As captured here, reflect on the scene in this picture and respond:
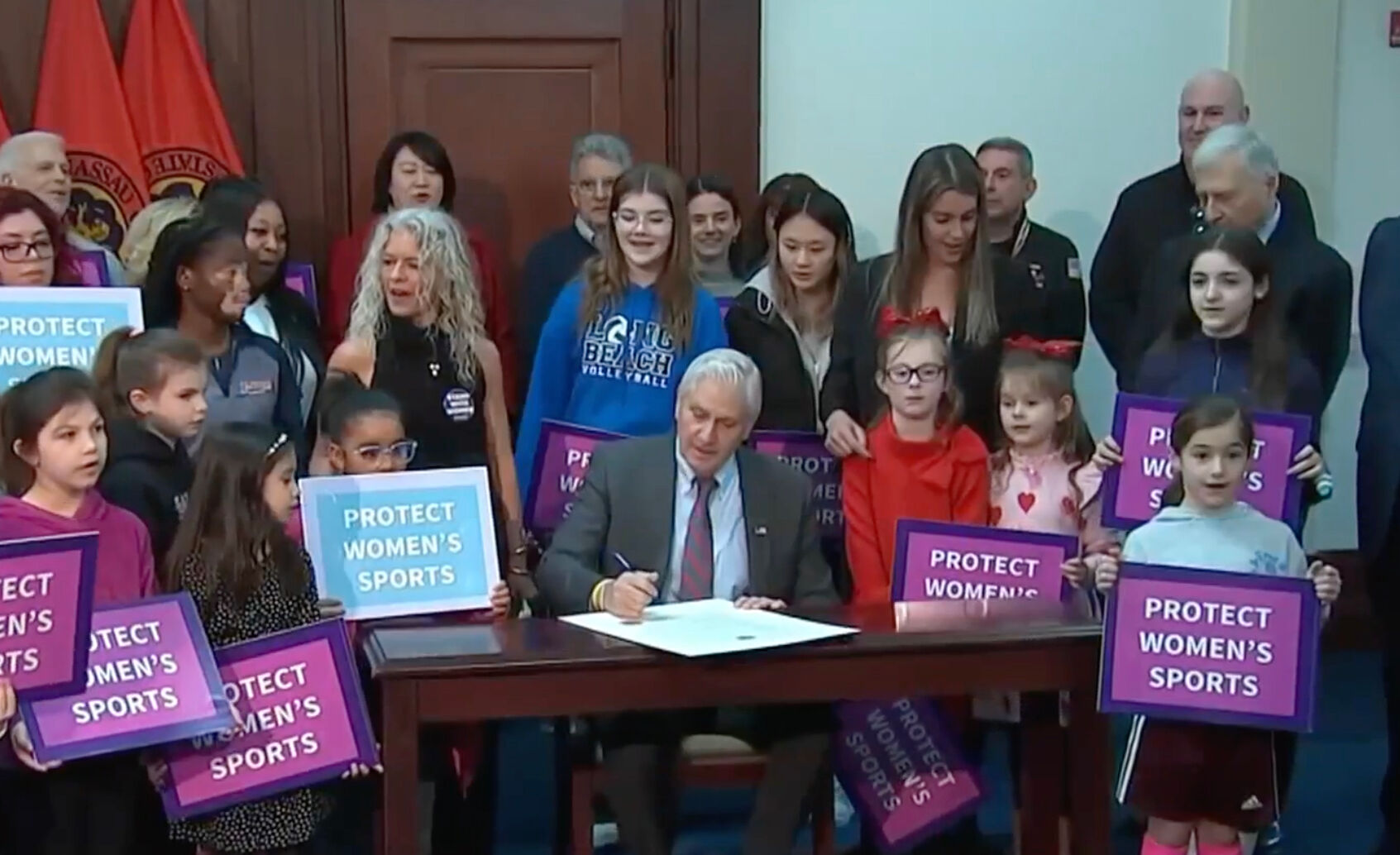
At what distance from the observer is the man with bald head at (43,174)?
13.6 feet

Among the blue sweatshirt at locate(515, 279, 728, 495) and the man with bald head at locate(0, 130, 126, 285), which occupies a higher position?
the man with bald head at locate(0, 130, 126, 285)

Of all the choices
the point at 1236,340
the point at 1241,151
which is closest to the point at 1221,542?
the point at 1236,340

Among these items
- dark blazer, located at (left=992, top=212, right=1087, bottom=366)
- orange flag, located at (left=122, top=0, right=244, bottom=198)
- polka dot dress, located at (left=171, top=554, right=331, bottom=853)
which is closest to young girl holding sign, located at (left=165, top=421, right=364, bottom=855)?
polka dot dress, located at (left=171, top=554, right=331, bottom=853)

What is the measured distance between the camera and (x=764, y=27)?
5.57 metres

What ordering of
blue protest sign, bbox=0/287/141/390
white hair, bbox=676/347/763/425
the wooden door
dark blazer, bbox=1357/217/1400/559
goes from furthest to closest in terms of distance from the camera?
the wooden door, dark blazer, bbox=1357/217/1400/559, blue protest sign, bbox=0/287/141/390, white hair, bbox=676/347/763/425

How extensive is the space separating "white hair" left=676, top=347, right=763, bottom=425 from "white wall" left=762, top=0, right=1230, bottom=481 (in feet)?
7.54

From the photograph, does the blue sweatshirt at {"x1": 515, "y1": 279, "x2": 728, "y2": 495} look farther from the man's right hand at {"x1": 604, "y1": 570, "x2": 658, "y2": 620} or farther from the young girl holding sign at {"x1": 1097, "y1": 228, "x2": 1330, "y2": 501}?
the young girl holding sign at {"x1": 1097, "y1": 228, "x2": 1330, "y2": 501}

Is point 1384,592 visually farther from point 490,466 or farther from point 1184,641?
point 490,466

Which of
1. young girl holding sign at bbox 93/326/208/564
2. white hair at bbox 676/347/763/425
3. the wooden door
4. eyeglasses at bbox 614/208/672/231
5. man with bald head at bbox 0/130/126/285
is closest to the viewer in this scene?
young girl holding sign at bbox 93/326/208/564

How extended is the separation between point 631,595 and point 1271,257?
5.67ft

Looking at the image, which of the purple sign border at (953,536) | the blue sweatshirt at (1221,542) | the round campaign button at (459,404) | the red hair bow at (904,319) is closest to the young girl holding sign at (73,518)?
the round campaign button at (459,404)

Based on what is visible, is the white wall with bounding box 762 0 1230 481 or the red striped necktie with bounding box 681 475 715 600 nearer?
the red striped necktie with bounding box 681 475 715 600

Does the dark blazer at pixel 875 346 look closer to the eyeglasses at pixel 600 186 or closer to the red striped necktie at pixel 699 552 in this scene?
the red striped necktie at pixel 699 552

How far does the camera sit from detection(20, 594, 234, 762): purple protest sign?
9.17ft
